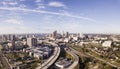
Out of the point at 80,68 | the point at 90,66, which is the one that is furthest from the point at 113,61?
the point at 80,68

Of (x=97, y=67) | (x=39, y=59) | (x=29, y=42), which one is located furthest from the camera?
(x=29, y=42)

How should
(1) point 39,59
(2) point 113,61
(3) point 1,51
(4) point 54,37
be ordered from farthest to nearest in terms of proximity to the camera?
1. (4) point 54,37
2. (3) point 1,51
3. (1) point 39,59
4. (2) point 113,61

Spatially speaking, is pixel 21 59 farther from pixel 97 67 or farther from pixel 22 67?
pixel 97 67

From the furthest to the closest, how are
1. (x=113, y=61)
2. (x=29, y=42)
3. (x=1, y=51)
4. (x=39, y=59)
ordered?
(x=29, y=42) → (x=1, y=51) → (x=39, y=59) → (x=113, y=61)

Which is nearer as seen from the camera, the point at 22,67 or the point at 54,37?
the point at 22,67

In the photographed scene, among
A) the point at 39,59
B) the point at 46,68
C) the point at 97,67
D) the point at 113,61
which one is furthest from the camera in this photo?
the point at 39,59

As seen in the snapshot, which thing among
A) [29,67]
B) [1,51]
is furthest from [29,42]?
[29,67]

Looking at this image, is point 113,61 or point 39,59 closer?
point 113,61

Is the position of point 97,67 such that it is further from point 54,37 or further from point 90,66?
point 54,37
